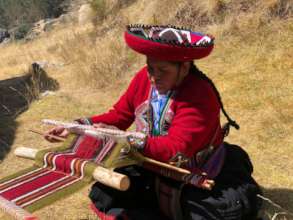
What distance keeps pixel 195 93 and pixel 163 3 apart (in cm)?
721

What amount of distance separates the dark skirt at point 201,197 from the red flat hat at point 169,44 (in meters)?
0.81

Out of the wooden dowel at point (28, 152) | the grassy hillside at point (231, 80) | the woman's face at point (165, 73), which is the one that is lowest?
the grassy hillside at point (231, 80)

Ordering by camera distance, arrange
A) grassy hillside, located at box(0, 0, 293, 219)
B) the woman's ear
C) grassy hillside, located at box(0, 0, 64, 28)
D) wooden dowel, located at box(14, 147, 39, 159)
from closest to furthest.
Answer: the woman's ear → wooden dowel, located at box(14, 147, 39, 159) → grassy hillside, located at box(0, 0, 293, 219) → grassy hillside, located at box(0, 0, 64, 28)

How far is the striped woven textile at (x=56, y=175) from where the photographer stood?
254 cm

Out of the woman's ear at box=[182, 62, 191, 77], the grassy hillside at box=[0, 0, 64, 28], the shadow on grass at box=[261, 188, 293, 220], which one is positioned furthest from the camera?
the grassy hillside at box=[0, 0, 64, 28]

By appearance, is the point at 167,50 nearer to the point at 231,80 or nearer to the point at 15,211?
the point at 15,211

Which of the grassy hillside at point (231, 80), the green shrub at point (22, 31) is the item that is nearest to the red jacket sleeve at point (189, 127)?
the grassy hillside at point (231, 80)

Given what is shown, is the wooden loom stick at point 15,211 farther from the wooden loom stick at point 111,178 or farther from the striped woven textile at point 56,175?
the wooden loom stick at point 111,178

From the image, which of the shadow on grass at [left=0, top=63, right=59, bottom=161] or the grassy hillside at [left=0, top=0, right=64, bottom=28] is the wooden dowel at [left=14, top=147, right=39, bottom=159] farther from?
the grassy hillside at [left=0, top=0, right=64, bottom=28]

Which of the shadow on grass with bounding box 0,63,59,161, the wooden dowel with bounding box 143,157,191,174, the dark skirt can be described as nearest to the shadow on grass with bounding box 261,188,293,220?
the dark skirt

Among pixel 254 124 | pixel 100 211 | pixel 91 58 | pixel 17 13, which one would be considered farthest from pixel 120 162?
pixel 17 13

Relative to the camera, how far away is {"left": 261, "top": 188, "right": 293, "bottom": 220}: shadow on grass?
11.7 feet

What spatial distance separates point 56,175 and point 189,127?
0.82 meters

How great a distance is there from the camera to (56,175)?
2754 mm
